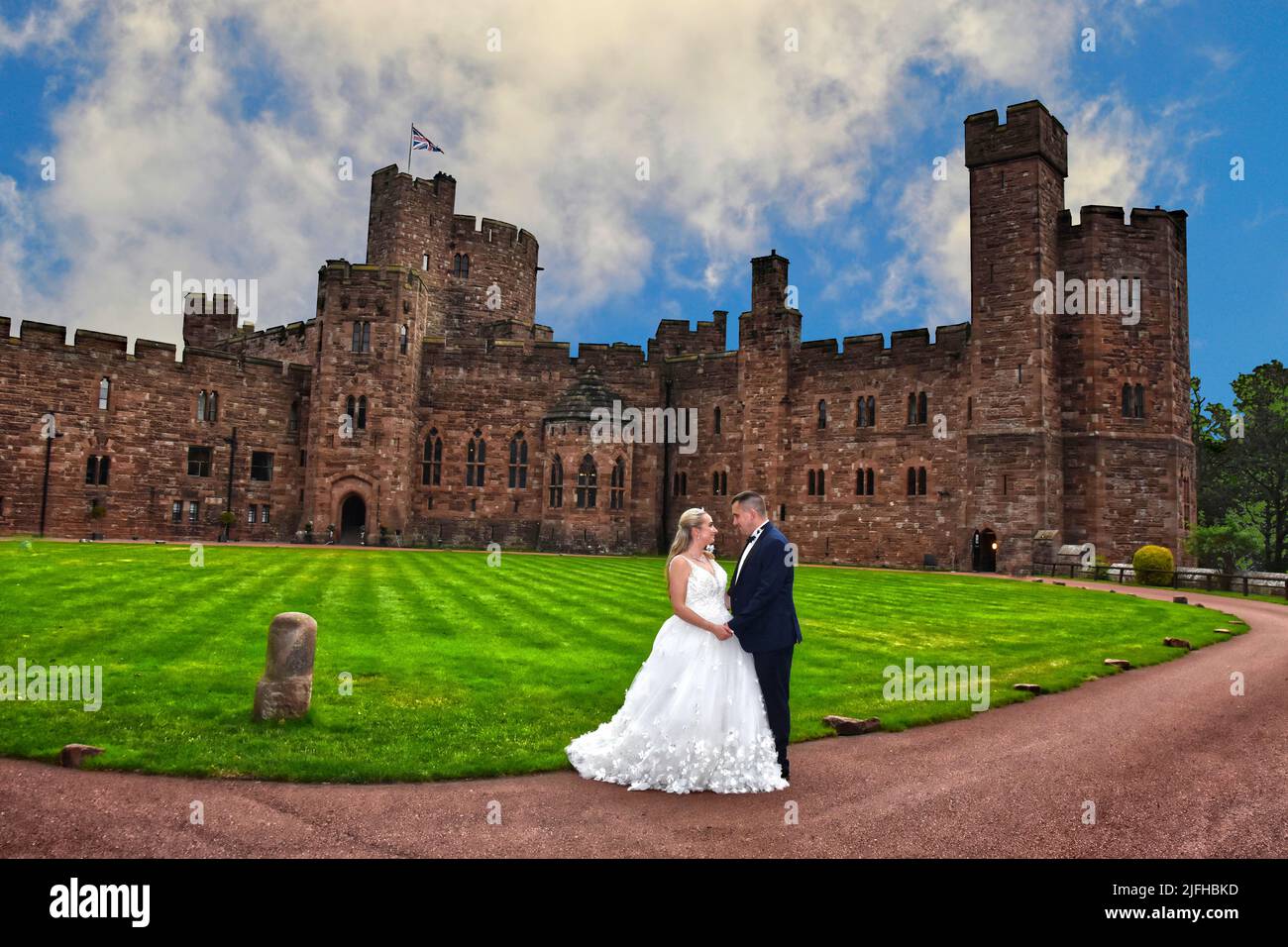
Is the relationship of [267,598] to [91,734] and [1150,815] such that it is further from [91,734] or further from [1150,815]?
[1150,815]

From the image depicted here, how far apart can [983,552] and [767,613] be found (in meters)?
33.6

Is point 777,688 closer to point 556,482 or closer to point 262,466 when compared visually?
point 556,482

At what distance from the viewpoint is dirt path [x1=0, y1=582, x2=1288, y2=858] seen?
564 centimetres

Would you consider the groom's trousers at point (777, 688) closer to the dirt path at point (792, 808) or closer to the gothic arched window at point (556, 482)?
the dirt path at point (792, 808)

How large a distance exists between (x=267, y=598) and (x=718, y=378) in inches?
1300

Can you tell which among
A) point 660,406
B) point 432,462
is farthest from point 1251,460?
point 432,462

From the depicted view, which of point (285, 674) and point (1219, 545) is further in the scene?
point (1219, 545)

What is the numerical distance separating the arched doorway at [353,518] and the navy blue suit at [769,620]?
3912 centimetres

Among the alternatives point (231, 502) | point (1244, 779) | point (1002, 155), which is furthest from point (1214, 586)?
point (231, 502)

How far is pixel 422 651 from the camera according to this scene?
12.2 m

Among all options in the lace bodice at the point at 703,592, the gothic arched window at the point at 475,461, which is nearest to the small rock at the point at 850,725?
the lace bodice at the point at 703,592

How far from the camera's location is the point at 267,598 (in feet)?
54.4

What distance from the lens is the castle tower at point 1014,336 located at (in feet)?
118

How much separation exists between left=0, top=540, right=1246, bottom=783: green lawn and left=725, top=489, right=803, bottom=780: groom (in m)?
1.63
